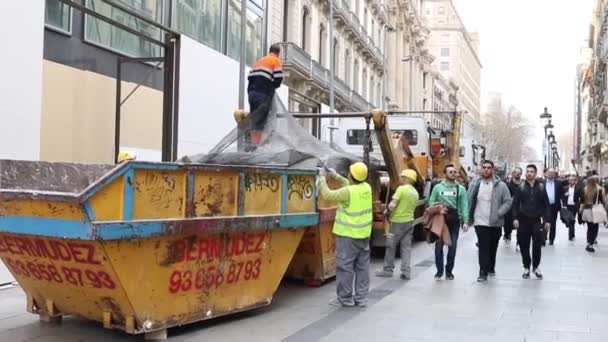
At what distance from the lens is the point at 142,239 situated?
6215mm

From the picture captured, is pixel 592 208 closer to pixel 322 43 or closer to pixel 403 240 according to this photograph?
pixel 403 240

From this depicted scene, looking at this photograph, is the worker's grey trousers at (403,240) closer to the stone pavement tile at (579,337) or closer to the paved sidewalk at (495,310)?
the paved sidewalk at (495,310)

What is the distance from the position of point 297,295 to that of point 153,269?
332cm

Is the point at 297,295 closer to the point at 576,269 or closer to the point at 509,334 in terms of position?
the point at 509,334

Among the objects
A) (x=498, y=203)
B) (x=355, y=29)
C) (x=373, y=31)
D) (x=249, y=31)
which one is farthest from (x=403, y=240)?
(x=373, y=31)

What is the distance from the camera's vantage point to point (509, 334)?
7328 mm

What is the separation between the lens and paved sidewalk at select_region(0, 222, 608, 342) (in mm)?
7125

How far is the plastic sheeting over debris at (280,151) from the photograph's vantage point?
9328 mm

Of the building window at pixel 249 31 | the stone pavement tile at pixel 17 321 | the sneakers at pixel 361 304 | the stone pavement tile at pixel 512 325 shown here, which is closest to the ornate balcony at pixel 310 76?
the building window at pixel 249 31

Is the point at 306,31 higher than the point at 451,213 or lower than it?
higher

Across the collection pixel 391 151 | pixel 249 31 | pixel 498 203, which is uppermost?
pixel 249 31

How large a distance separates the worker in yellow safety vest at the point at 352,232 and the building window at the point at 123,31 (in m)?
7.05

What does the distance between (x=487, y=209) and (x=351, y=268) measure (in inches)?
133

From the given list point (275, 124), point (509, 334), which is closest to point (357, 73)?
point (275, 124)
